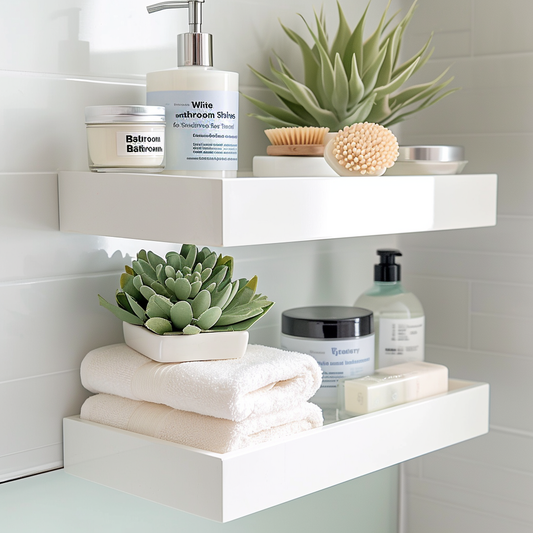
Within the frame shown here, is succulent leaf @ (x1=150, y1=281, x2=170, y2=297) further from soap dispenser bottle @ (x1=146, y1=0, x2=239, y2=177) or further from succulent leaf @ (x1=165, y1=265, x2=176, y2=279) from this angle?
soap dispenser bottle @ (x1=146, y1=0, x2=239, y2=177)

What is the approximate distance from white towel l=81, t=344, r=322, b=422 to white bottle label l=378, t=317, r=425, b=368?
9.1 inches

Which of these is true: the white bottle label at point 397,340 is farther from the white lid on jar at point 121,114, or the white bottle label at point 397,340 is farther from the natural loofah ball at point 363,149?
the white lid on jar at point 121,114

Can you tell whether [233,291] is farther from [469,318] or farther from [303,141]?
[469,318]

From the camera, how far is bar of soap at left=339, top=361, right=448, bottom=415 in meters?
0.87

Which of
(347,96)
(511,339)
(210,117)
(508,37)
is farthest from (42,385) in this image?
(508,37)

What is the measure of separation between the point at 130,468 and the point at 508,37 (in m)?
0.78

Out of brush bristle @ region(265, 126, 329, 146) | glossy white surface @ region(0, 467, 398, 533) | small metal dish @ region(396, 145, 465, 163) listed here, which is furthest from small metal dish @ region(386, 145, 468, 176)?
glossy white surface @ region(0, 467, 398, 533)

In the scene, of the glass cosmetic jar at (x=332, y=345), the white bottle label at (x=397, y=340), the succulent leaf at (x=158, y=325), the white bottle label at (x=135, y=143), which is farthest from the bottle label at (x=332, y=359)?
the white bottle label at (x=135, y=143)

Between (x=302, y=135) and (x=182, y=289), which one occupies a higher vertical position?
(x=302, y=135)

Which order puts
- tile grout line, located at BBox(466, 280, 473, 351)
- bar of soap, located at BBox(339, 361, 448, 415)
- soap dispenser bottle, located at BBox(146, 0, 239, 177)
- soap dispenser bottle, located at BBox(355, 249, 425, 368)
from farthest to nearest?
1. tile grout line, located at BBox(466, 280, 473, 351)
2. soap dispenser bottle, located at BBox(355, 249, 425, 368)
3. bar of soap, located at BBox(339, 361, 448, 415)
4. soap dispenser bottle, located at BBox(146, 0, 239, 177)

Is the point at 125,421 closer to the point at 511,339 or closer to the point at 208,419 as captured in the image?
the point at 208,419

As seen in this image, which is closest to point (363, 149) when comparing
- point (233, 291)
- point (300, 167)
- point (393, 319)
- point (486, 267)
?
point (300, 167)

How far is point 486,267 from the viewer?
114 centimetres

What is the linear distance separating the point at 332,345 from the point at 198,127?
302 millimetres
